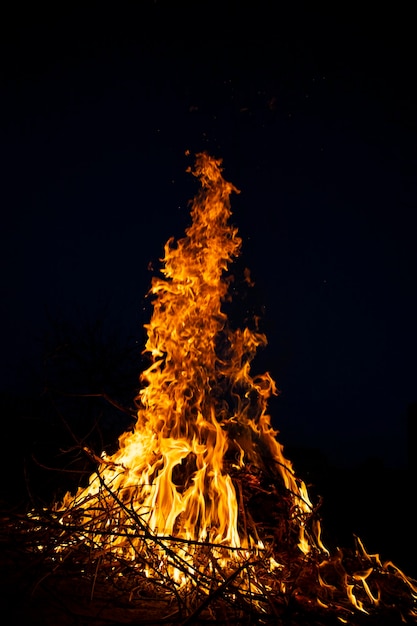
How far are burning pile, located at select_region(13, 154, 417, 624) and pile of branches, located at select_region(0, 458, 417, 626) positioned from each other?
0.06 feet

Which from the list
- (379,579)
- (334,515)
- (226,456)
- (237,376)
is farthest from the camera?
(334,515)

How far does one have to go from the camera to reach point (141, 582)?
143 inches

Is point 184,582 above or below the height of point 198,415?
below

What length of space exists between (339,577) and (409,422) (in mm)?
9445

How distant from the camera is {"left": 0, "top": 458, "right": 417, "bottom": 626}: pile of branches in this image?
303cm

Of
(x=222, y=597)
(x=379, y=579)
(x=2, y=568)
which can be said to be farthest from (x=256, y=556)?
(x=2, y=568)

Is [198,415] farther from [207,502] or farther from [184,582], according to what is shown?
[184,582]

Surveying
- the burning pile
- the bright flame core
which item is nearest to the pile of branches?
the burning pile

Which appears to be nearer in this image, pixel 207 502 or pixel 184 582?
pixel 184 582

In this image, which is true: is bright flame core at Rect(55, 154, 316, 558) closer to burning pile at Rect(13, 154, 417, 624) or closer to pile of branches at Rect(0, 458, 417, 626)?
burning pile at Rect(13, 154, 417, 624)

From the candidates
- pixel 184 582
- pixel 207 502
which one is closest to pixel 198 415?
pixel 207 502

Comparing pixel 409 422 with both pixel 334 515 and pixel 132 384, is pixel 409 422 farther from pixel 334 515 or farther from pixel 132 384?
pixel 132 384

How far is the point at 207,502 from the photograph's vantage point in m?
4.58

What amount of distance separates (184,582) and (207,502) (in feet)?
3.09
